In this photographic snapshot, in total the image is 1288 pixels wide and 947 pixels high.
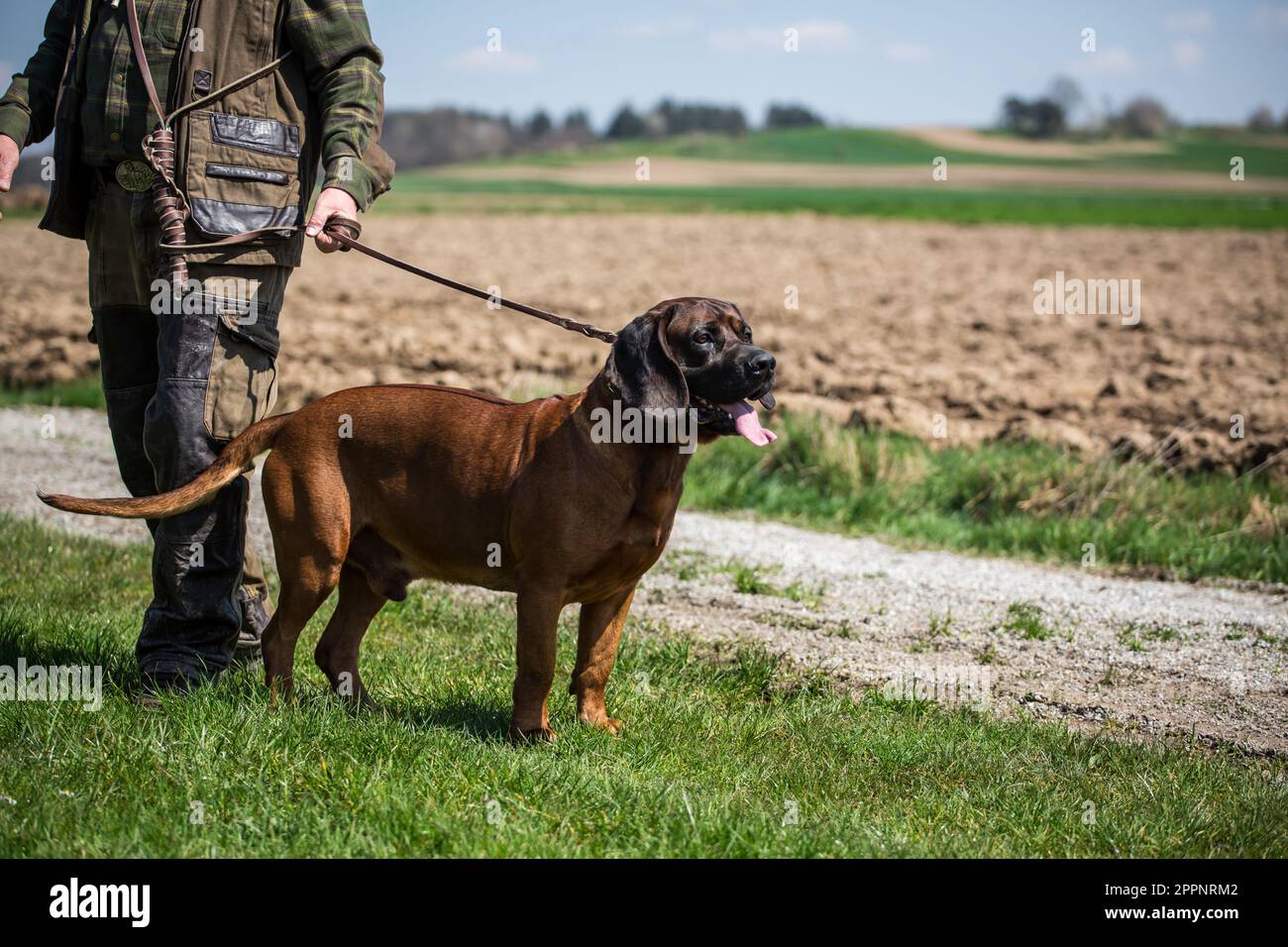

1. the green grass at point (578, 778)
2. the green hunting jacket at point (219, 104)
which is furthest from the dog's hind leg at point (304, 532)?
the green hunting jacket at point (219, 104)

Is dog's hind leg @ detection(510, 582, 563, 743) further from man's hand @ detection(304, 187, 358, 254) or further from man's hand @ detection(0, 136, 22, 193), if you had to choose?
man's hand @ detection(0, 136, 22, 193)

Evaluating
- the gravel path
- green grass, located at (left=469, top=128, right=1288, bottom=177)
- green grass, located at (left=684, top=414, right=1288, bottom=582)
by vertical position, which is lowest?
the gravel path

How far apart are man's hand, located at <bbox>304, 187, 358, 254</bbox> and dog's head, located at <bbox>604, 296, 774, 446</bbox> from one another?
1.15m

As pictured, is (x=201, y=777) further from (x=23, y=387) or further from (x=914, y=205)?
(x=914, y=205)

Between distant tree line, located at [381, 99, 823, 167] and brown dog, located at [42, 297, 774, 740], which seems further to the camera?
distant tree line, located at [381, 99, 823, 167]

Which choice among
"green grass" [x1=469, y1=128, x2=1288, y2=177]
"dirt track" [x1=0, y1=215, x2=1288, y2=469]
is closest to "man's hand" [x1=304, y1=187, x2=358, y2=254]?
"dirt track" [x1=0, y1=215, x2=1288, y2=469]

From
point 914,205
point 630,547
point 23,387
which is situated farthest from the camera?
point 914,205

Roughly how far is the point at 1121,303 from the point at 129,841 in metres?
18.6

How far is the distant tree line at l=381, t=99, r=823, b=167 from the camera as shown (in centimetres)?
8644

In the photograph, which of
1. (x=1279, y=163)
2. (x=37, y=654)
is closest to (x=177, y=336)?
(x=37, y=654)

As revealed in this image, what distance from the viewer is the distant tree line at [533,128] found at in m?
86.4

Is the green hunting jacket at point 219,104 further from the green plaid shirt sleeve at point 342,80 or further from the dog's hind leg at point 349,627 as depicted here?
the dog's hind leg at point 349,627

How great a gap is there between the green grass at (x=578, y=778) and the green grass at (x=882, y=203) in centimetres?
3983

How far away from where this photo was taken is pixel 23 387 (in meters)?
13.3
